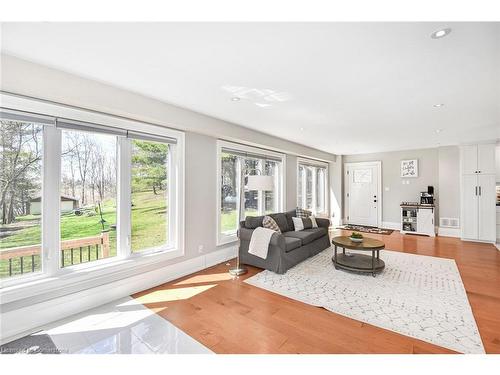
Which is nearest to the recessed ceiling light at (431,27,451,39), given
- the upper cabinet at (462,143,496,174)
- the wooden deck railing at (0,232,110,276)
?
the wooden deck railing at (0,232,110,276)

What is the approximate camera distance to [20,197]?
7.44ft

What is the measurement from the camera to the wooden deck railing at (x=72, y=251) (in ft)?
7.30

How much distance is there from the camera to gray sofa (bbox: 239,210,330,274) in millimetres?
3504

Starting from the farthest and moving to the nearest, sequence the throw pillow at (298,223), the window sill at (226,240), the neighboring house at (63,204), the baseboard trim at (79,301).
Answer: the throw pillow at (298,223), the window sill at (226,240), the neighboring house at (63,204), the baseboard trim at (79,301)

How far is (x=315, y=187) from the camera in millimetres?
7531

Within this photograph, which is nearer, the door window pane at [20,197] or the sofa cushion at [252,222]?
the door window pane at [20,197]

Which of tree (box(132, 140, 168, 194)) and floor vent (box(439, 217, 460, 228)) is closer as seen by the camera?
tree (box(132, 140, 168, 194))

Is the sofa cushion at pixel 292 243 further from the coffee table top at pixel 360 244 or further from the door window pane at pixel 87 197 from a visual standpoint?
the door window pane at pixel 87 197

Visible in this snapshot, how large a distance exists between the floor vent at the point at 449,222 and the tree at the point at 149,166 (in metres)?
7.19

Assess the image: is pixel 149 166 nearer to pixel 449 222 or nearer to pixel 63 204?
pixel 63 204

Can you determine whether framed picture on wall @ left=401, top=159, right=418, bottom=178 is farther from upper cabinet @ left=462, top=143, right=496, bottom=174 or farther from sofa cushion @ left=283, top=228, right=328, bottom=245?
sofa cushion @ left=283, top=228, right=328, bottom=245

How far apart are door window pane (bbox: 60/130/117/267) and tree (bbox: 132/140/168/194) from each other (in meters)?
0.26

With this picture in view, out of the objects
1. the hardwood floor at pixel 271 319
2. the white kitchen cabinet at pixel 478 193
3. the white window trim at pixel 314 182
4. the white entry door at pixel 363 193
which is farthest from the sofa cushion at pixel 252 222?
the white kitchen cabinet at pixel 478 193
